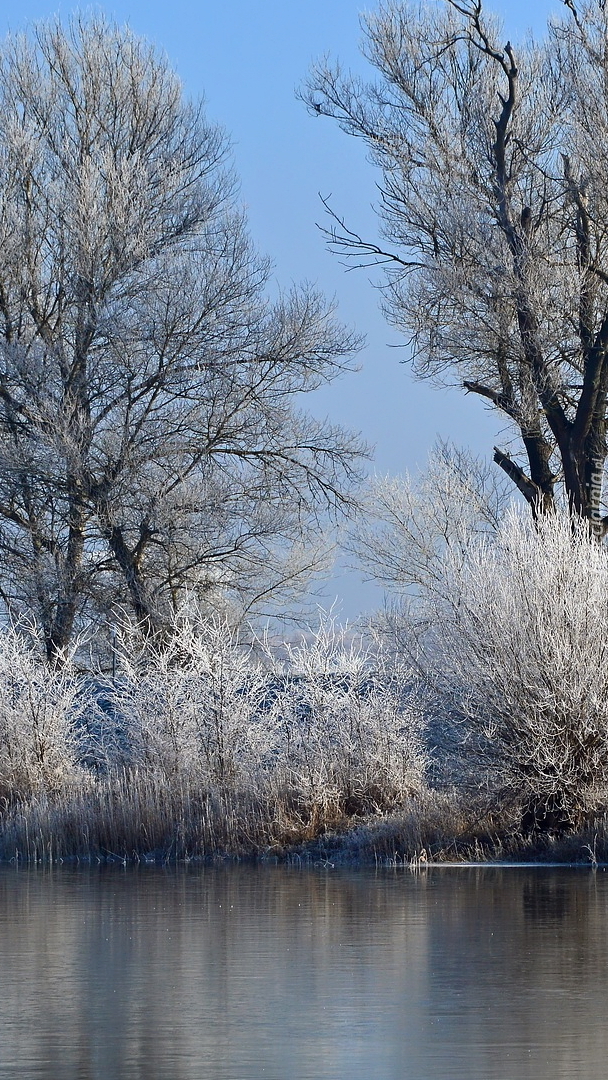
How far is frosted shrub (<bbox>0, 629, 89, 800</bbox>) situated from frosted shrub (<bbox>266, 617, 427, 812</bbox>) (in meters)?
2.86

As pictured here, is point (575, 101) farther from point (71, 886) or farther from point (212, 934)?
point (212, 934)

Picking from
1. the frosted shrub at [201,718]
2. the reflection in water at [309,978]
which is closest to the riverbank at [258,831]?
the frosted shrub at [201,718]

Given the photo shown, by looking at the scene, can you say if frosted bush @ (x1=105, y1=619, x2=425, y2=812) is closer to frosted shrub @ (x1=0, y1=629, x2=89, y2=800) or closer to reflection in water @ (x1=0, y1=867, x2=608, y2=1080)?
frosted shrub @ (x1=0, y1=629, x2=89, y2=800)

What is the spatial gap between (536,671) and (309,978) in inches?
241

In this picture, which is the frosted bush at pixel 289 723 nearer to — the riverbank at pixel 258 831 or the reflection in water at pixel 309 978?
the riverbank at pixel 258 831

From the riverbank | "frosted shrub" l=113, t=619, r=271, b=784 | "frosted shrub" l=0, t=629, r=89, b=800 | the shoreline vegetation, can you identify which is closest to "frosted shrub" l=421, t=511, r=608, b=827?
the shoreline vegetation

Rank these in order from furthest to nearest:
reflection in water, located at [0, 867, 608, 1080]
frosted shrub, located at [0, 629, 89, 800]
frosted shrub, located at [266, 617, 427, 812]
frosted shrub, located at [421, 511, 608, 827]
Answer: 1. frosted shrub, located at [0, 629, 89, 800]
2. frosted shrub, located at [266, 617, 427, 812]
3. frosted shrub, located at [421, 511, 608, 827]
4. reflection in water, located at [0, 867, 608, 1080]

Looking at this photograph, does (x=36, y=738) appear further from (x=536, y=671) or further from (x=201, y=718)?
(x=536, y=671)

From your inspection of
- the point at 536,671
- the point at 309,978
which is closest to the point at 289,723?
the point at 536,671

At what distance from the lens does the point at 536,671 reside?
14266 millimetres

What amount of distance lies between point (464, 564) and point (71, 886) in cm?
474

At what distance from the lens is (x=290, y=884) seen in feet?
43.1

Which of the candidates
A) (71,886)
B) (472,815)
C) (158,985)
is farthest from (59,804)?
(158,985)

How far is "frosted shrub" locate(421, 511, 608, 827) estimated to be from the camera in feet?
46.7
